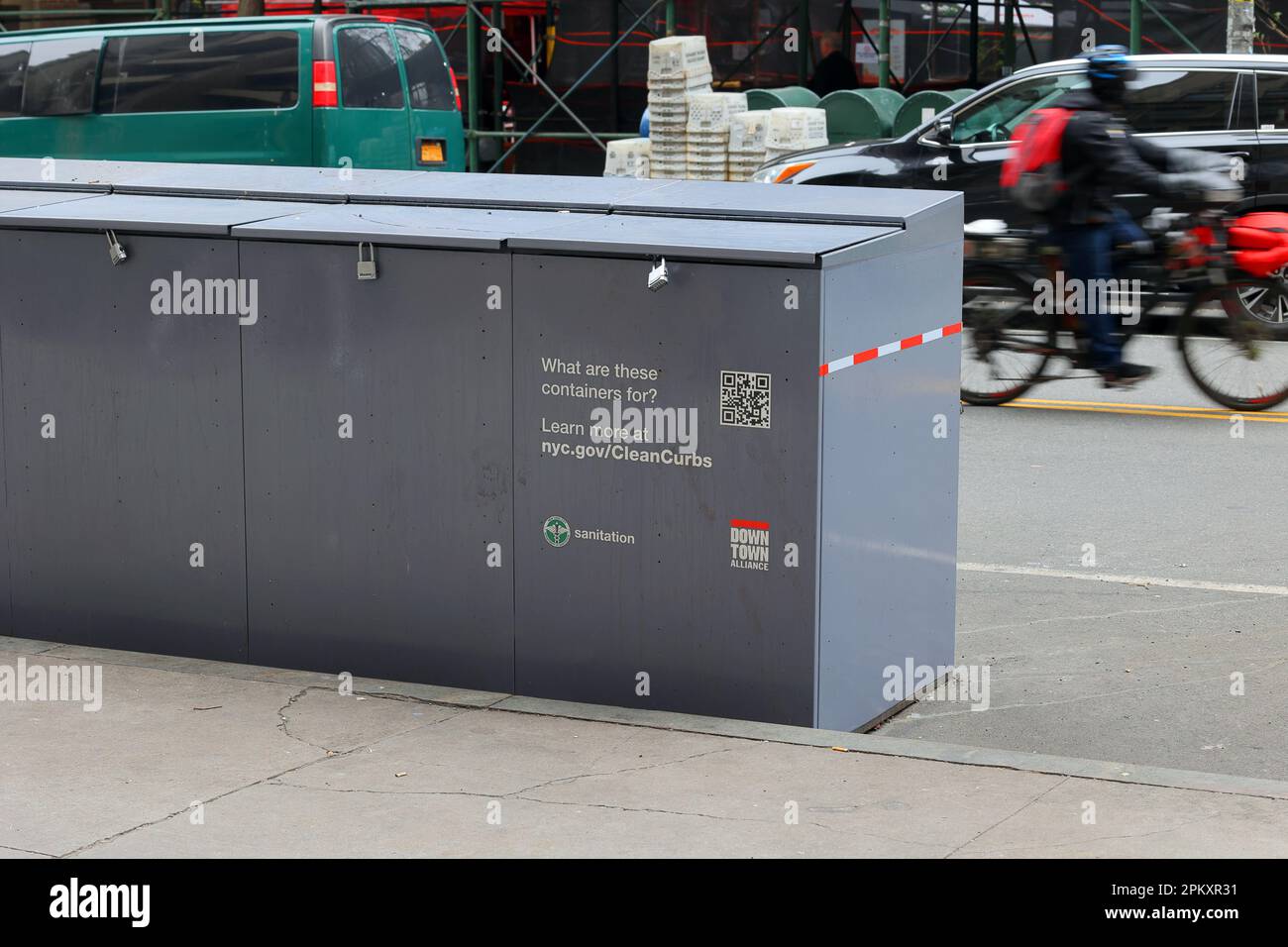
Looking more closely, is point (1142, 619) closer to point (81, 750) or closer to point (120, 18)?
point (81, 750)

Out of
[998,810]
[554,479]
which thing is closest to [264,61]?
[554,479]

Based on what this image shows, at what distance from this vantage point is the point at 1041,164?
10086 mm

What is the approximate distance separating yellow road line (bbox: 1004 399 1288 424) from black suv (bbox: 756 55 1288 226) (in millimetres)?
2173

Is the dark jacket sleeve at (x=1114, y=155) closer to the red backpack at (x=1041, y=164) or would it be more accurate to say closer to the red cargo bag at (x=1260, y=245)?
the red backpack at (x=1041, y=164)

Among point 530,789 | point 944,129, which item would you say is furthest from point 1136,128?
point 530,789

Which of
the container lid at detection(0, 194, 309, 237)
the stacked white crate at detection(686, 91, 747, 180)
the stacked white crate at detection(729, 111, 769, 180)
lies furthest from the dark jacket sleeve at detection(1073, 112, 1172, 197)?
the stacked white crate at detection(686, 91, 747, 180)

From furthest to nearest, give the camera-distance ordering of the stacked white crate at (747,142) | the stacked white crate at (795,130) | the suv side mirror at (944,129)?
1. the stacked white crate at (747,142)
2. the stacked white crate at (795,130)
3. the suv side mirror at (944,129)

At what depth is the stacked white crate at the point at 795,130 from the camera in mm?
19281

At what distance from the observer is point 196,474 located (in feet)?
21.5

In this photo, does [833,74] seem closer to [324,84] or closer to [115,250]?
[324,84]

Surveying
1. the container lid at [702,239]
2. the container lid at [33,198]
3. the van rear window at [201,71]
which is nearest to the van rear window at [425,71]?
the van rear window at [201,71]

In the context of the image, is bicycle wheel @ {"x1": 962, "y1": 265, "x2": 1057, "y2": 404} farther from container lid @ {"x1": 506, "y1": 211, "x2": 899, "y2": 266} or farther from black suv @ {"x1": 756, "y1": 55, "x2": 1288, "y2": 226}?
container lid @ {"x1": 506, "y1": 211, "x2": 899, "y2": 266}

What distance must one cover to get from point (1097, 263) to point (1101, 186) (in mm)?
416

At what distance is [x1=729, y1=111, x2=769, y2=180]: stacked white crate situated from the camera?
19.5 meters
